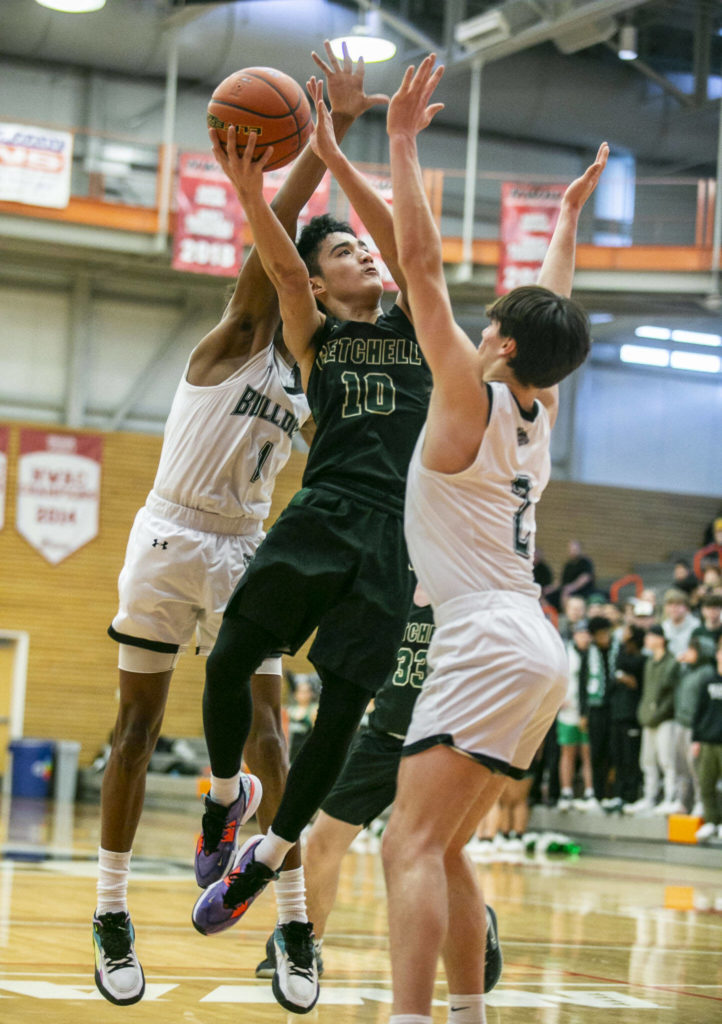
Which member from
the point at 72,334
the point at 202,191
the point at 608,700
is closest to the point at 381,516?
the point at 608,700

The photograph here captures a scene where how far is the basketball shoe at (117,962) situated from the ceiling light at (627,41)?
59.3 feet

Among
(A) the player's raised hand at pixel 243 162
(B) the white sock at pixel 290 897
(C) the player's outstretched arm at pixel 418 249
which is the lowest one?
(B) the white sock at pixel 290 897

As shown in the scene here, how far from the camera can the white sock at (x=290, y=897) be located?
14.9 feet

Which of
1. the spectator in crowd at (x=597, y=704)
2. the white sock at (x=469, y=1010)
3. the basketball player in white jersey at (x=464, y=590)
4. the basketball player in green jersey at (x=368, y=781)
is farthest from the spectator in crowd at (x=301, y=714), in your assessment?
the basketball player in white jersey at (x=464, y=590)

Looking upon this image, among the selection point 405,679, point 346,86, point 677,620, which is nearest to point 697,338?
point 677,620

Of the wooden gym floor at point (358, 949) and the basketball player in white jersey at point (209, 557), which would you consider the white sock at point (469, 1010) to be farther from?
the basketball player in white jersey at point (209, 557)

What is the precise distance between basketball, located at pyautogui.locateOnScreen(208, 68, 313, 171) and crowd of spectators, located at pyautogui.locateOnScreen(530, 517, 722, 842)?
856 cm

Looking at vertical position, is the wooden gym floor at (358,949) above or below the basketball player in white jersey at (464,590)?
below

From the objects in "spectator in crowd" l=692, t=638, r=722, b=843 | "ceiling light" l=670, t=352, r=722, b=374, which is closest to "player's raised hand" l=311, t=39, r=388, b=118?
"spectator in crowd" l=692, t=638, r=722, b=843

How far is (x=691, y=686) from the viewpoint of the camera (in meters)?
12.5

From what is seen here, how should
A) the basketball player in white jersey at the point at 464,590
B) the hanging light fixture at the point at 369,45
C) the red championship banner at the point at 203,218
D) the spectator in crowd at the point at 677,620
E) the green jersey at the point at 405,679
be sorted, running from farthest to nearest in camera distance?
the red championship banner at the point at 203,218, the hanging light fixture at the point at 369,45, the spectator in crowd at the point at 677,620, the green jersey at the point at 405,679, the basketball player in white jersey at the point at 464,590

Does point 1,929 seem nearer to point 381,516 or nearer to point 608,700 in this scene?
point 381,516

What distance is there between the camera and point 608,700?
1368 cm

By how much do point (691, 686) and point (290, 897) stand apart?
855 cm
